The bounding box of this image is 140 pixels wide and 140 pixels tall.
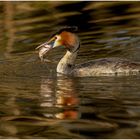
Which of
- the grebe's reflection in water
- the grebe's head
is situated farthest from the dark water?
the grebe's head

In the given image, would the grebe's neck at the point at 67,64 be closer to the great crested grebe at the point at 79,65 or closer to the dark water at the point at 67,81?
the great crested grebe at the point at 79,65

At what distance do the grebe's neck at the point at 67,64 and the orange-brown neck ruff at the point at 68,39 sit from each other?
0.16 metres

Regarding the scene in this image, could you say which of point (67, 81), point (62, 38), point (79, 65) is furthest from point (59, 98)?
point (62, 38)

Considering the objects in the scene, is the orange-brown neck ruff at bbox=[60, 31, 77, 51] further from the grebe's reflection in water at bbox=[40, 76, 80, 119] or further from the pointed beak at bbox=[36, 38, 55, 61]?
the grebe's reflection in water at bbox=[40, 76, 80, 119]

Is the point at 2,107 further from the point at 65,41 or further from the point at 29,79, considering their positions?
the point at 65,41

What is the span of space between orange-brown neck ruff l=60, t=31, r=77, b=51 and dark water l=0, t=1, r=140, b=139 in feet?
2.02

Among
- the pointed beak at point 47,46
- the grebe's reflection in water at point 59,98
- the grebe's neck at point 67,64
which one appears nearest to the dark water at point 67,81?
the grebe's reflection in water at point 59,98

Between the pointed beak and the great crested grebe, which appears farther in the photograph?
the pointed beak

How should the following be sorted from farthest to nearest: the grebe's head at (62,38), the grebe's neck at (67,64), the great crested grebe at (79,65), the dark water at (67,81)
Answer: the grebe's neck at (67,64)
the grebe's head at (62,38)
the great crested grebe at (79,65)
the dark water at (67,81)

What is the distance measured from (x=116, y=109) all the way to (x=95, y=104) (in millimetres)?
442

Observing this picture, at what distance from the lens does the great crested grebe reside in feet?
42.5

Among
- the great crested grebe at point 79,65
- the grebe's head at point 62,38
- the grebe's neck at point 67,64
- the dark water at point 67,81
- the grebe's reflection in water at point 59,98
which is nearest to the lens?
the dark water at point 67,81

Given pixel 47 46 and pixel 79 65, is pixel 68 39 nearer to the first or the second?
pixel 47 46

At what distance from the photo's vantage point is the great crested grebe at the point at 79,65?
13.0 metres
